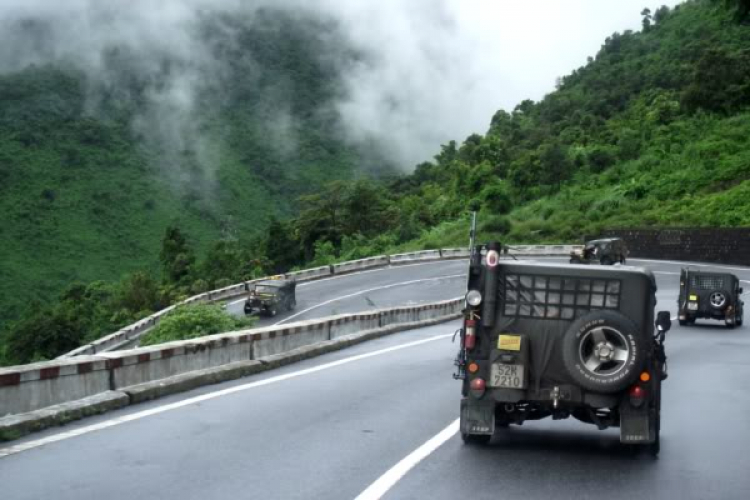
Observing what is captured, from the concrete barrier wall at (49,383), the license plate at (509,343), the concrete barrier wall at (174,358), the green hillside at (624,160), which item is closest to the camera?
the license plate at (509,343)

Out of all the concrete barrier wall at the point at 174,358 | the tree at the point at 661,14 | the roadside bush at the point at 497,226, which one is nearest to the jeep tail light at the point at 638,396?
the concrete barrier wall at the point at 174,358

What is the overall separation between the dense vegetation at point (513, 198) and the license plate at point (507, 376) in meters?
48.6

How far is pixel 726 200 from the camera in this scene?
67.5 meters

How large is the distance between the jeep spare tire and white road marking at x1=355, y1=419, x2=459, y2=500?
5.56ft

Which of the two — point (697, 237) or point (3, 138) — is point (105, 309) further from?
point (3, 138)

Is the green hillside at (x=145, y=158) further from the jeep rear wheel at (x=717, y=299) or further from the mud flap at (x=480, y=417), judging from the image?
the mud flap at (x=480, y=417)

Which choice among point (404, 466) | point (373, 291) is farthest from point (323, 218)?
point (404, 466)

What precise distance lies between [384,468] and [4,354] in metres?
54.7

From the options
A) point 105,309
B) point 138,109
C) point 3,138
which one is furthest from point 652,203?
point 138,109

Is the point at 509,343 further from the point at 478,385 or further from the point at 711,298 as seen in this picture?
the point at 711,298

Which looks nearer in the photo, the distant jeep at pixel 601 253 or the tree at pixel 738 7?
the tree at pixel 738 7

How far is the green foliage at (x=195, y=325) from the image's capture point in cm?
2762

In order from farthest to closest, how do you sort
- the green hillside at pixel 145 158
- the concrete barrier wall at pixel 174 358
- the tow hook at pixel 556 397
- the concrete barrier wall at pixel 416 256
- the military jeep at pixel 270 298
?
the green hillside at pixel 145 158 → the concrete barrier wall at pixel 416 256 → the military jeep at pixel 270 298 → the concrete barrier wall at pixel 174 358 → the tow hook at pixel 556 397

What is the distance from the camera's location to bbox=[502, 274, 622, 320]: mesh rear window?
31.5 feet
